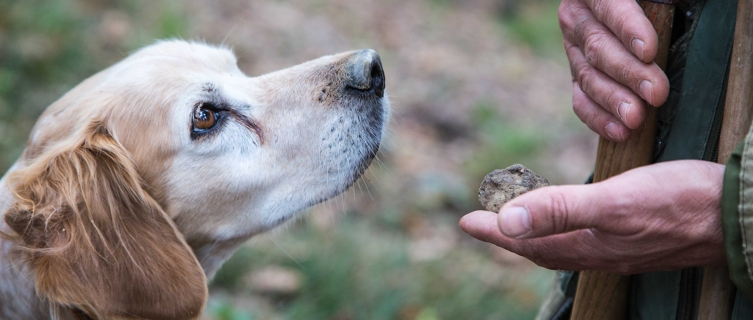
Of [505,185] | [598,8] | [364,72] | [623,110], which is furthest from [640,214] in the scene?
[364,72]

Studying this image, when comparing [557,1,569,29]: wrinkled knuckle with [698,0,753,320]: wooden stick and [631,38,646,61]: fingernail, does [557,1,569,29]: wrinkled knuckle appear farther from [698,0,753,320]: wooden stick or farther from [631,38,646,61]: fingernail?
[698,0,753,320]: wooden stick

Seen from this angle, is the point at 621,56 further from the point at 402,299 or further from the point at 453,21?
the point at 453,21

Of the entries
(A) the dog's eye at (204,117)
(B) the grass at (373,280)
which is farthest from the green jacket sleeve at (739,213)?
(B) the grass at (373,280)

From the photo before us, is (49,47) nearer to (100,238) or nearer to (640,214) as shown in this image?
(100,238)

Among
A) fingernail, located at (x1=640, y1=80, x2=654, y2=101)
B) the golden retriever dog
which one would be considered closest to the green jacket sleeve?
fingernail, located at (x1=640, y1=80, x2=654, y2=101)

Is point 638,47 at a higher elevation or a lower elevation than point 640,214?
higher

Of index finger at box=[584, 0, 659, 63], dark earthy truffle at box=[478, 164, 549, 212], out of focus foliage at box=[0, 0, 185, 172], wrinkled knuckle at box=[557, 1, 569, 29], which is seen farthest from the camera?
out of focus foliage at box=[0, 0, 185, 172]

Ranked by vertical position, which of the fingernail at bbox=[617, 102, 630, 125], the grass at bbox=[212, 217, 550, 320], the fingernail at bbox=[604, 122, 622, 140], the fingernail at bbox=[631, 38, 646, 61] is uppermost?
the fingernail at bbox=[631, 38, 646, 61]
